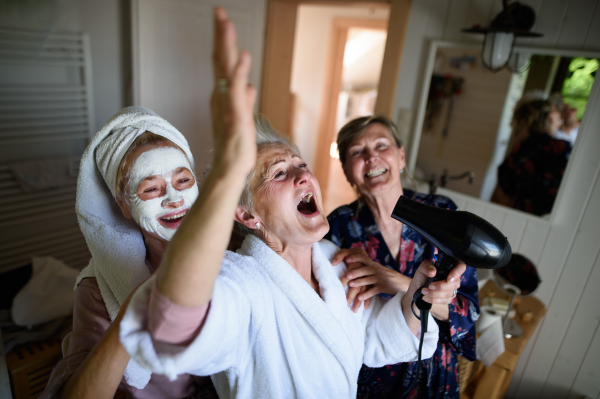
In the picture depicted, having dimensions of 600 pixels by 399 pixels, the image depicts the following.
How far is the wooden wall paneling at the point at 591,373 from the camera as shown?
69.7 inches

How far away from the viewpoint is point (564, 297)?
182cm

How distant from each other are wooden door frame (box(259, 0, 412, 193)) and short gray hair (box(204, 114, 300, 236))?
1.50 m

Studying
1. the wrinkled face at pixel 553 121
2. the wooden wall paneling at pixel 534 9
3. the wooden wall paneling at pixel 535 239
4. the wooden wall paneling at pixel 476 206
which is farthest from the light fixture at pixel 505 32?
the wooden wall paneling at pixel 535 239

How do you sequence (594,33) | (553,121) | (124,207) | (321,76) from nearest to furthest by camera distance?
(124,207) → (594,33) → (553,121) → (321,76)

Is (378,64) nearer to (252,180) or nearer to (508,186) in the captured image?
(508,186)

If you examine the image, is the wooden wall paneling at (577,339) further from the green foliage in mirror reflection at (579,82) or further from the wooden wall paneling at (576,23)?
the wooden wall paneling at (576,23)

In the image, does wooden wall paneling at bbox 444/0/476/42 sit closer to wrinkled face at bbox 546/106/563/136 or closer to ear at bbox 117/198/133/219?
wrinkled face at bbox 546/106/563/136

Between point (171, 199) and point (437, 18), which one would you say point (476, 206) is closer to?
point (437, 18)

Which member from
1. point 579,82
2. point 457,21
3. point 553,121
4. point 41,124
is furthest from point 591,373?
point 41,124

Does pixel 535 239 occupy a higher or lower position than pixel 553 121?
lower

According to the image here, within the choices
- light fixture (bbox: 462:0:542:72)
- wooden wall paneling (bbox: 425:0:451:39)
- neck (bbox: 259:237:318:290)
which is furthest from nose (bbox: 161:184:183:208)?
wooden wall paneling (bbox: 425:0:451:39)

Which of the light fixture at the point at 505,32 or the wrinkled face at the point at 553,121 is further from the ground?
the light fixture at the point at 505,32

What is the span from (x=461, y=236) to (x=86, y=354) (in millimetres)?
859

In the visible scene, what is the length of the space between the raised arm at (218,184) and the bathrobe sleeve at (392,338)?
66cm
